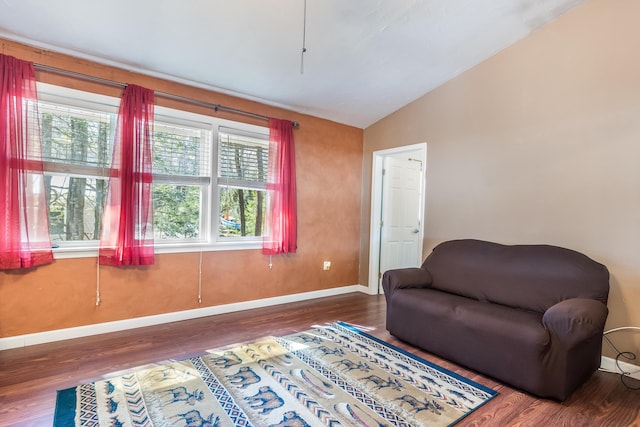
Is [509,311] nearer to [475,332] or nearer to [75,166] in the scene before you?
[475,332]

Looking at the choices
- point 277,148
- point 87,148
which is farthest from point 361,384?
point 87,148

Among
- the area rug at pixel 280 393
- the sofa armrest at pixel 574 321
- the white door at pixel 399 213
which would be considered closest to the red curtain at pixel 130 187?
the area rug at pixel 280 393

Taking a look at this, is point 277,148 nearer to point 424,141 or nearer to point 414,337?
point 424,141

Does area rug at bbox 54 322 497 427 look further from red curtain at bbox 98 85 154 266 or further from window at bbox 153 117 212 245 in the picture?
window at bbox 153 117 212 245

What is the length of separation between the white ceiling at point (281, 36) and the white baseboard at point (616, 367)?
2903 mm

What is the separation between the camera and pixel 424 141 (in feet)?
12.7

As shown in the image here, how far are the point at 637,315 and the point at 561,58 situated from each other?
7.21 feet

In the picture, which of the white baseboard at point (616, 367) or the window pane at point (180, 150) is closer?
the white baseboard at point (616, 367)

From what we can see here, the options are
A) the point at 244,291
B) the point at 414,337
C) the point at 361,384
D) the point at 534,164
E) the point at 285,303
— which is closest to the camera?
the point at 361,384

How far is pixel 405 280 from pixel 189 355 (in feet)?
6.51

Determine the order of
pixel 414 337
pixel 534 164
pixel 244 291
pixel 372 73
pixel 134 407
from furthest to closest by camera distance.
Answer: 1. pixel 244 291
2. pixel 372 73
3. pixel 534 164
4. pixel 414 337
5. pixel 134 407

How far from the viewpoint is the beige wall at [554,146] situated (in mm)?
2465

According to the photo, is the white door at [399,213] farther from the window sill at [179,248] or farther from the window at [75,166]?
the window at [75,166]

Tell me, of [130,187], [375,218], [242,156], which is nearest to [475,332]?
[375,218]
